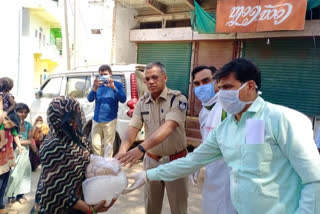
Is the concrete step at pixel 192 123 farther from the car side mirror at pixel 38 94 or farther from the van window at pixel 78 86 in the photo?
the car side mirror at pixel 38 94

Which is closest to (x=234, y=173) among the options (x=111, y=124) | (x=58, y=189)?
(x=58, y=189)

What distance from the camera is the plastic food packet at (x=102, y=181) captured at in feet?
5.59

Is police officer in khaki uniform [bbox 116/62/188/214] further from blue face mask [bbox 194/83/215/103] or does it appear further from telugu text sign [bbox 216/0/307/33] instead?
telugu text sign [bbox 216/0/307/33]

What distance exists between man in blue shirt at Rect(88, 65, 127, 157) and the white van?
332 millimetres

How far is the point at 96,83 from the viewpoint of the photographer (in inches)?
181

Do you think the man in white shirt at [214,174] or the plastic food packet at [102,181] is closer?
the plastic food packet at [102,181]

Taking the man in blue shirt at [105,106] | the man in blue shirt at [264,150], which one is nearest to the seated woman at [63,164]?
the man in blue shirt at [264,150]

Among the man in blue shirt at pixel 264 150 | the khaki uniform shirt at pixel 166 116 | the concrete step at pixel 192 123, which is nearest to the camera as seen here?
the man in blue shirt at pixel 264 150

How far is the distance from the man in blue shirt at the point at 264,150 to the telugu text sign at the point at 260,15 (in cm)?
510

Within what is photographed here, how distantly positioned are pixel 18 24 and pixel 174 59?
11.4 m

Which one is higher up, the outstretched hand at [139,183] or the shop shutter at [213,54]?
the shop shutter at [213,54]

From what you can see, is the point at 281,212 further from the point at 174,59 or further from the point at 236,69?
the point at 174,59

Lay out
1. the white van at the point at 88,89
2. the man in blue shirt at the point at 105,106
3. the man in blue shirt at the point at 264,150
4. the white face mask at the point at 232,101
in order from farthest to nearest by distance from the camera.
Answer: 1. the white van at the point at 88,89
2. the man in blue shirt at the point at 105,106
3. the white face mask at the point at 232,101
4. the man in blue shirt at the point at 264,150

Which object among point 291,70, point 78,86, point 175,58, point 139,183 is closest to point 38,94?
point 78,86
